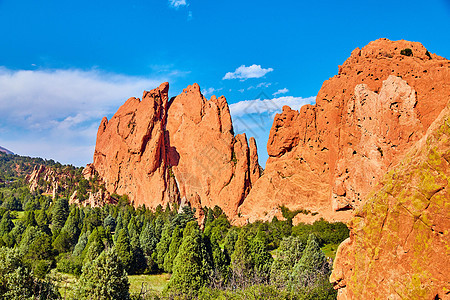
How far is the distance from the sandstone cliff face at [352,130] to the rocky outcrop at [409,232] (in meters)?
49.0

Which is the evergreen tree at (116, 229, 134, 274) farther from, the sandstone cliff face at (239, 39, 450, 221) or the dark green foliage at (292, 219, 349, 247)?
the sandstone cliff face at (239, 39, 450, 221)

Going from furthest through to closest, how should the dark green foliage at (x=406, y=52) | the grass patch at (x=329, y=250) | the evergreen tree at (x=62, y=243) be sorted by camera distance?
the dark green foliage at (x=406, y=52)
the evergreen tree at (x=62, y=243)
the grass patch at (x=329, y=250)

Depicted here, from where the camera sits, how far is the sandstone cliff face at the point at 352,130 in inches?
1943

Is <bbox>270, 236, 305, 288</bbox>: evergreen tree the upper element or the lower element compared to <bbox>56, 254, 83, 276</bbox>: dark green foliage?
upper

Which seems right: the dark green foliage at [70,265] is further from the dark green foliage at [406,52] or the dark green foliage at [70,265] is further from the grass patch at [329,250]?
the dark green foliage at [406,52]

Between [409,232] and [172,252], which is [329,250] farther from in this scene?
[409,232]

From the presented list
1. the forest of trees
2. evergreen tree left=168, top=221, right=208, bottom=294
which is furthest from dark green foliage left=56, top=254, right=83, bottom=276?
evergreen tree left=168, top=221, right=208, bottom=294

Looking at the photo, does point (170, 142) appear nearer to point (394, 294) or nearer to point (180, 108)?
point (180, 108)

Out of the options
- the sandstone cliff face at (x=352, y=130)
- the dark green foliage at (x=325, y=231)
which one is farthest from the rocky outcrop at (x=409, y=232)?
the sandstone cliff face at (x=352, y=130)

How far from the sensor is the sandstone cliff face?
162 ft

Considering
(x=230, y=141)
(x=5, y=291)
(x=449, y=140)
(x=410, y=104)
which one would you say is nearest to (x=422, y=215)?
(x=449, y=140)

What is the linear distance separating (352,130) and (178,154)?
2290 inches

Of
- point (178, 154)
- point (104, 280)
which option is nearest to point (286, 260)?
point (104, 280)

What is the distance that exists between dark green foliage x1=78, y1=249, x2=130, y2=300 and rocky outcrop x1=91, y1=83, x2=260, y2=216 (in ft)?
202
